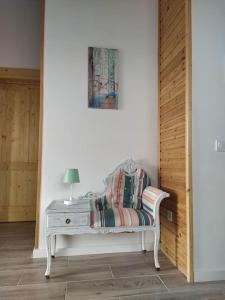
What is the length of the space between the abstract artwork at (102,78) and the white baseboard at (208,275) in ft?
6.31

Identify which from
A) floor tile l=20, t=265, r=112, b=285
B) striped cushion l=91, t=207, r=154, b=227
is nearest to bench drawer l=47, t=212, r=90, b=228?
striped cushion l=91, t=207, r=154, b=227

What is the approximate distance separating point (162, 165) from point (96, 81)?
50.3 inches

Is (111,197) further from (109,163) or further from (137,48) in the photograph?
(137,48)

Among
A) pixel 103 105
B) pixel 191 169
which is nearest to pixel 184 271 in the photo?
pixel 191 169

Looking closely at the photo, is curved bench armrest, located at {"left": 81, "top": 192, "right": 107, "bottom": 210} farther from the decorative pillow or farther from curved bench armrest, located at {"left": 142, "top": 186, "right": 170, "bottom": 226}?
curved bench armrest, located at {"left": 142, "top": 186, "right": 170, "bottom": 226}

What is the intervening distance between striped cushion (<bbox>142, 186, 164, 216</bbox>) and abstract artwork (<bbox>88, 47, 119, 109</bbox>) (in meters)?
1.07

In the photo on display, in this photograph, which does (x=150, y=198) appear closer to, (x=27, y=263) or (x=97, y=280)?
(x=97, y=280)

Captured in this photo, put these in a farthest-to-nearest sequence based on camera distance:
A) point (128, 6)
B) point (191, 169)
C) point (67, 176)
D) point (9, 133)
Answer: point (9, 133)
point (128, 6)
point (67, 176)
point (191, 169)

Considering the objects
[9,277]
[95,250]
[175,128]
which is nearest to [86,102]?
[175,128]

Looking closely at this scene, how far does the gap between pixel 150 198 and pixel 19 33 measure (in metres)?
3.13

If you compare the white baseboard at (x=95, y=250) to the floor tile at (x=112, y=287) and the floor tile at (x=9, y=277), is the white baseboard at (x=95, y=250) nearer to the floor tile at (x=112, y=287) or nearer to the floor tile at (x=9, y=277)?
the floor tile at (x=9, y=277)

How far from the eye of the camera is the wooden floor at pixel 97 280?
5.95 feet

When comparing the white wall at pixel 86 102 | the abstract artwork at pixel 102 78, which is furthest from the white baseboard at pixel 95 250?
the abstract artwork at pixel 102 78

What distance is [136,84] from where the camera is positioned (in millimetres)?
2826
